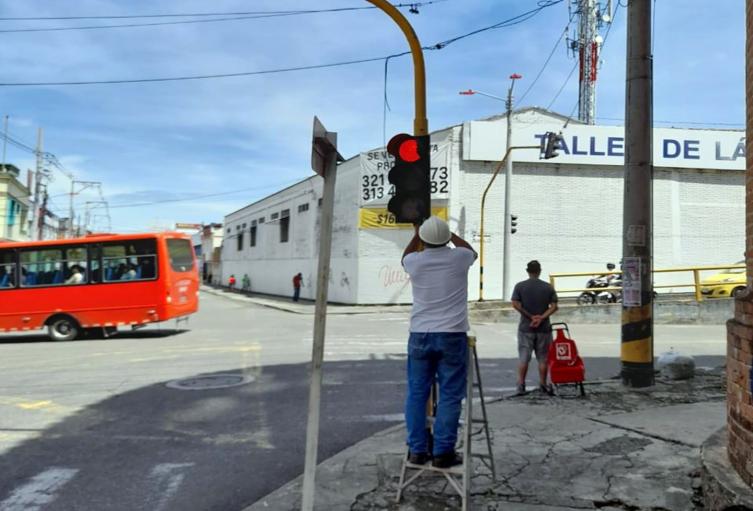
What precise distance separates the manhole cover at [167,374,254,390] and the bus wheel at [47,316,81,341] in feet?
27.8

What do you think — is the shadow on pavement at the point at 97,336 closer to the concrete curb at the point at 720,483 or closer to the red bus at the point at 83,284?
the red bus at the point at 83,284

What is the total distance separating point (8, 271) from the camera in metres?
16.4

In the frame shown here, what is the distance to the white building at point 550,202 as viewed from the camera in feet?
94.7

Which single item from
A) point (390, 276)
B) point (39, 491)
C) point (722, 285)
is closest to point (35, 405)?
point (39, 491)

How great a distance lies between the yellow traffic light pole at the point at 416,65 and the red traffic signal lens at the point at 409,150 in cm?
19

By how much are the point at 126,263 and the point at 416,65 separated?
520 inches

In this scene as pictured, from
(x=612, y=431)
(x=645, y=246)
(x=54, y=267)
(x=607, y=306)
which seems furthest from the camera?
(x=607, y=306)

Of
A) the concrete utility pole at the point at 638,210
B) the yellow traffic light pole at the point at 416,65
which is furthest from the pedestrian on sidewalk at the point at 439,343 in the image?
the concrete utility pole at the point at 638,210

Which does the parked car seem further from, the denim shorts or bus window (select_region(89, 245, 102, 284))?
bus window (select_region(89, 245, 102, 284))

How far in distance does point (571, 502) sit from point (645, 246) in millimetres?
5079

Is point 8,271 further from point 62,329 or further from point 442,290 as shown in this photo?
point 442,290

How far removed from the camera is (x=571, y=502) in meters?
4.21

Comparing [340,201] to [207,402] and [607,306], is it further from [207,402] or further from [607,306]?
[207,402]

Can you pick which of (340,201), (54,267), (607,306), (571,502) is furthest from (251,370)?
(340,201)
